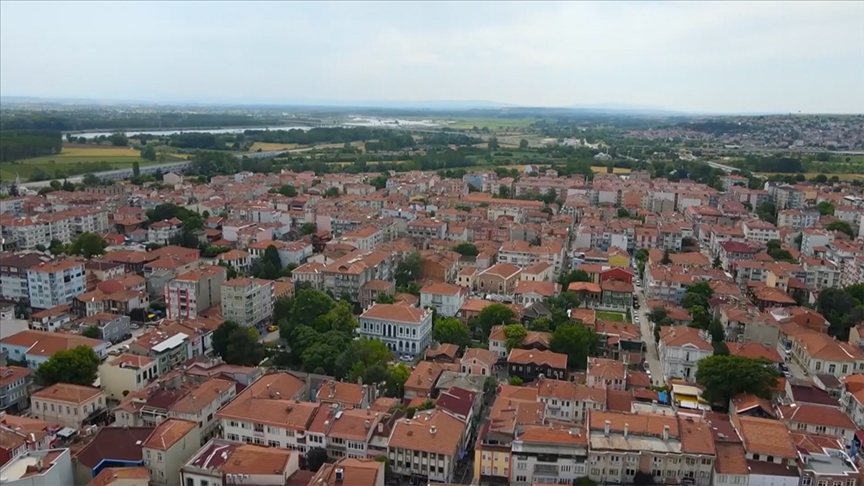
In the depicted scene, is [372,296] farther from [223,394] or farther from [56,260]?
[56,260]

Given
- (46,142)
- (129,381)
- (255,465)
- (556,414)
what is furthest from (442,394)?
(46,142)

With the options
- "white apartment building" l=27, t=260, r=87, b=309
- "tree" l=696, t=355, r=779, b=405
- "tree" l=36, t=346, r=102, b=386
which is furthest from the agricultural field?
"tree" l=696, t=355, r=779, b=405

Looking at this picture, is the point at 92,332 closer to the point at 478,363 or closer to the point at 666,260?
the point at 478,363

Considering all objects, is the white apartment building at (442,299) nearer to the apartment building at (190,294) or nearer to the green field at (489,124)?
the apartment building at (190,294)

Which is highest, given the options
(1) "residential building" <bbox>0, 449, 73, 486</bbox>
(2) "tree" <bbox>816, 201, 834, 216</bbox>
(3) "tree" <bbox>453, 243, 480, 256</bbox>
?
(2) "tree" <bbox>816, 201, 834, 216</bbox>

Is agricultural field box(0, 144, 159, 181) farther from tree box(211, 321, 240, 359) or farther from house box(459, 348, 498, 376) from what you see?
house box(459, 348, 498, 376)

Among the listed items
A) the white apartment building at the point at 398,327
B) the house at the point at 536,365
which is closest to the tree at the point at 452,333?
the white apartment building at the point at 398,327
